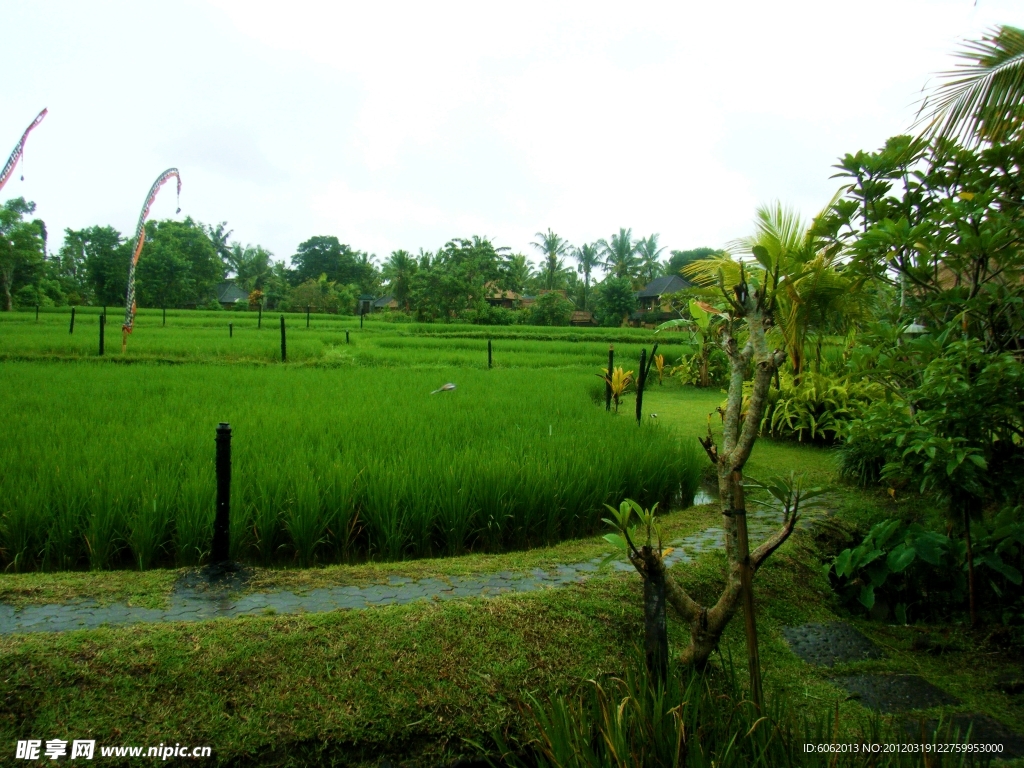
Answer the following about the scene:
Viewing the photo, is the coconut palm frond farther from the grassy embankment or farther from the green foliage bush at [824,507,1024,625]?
the grassy embankment

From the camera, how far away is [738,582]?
1620 millimetres

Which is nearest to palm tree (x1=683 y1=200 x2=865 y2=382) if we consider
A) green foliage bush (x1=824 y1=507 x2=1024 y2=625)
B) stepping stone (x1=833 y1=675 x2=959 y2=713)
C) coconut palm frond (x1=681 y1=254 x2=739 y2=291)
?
coconut palm frond (x1=681 y1=254 x2=739 y2=291)

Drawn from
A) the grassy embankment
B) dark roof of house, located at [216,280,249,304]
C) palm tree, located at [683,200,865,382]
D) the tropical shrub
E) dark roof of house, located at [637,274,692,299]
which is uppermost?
dark roof of house, located at [637,274,692,299]

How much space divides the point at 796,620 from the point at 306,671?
1.90 metres

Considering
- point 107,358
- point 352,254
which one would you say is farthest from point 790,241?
point 352,254

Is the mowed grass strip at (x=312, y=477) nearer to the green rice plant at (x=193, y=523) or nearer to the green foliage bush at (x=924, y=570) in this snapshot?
the green rice plant at (x=193, y=523)

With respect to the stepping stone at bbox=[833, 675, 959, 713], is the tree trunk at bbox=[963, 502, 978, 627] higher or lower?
higher

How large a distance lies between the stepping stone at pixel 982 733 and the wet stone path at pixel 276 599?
1079mm

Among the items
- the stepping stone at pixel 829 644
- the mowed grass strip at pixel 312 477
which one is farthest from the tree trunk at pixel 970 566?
the mowed grass strip at pixel 312 477

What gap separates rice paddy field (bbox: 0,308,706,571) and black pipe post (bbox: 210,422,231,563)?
0.19m

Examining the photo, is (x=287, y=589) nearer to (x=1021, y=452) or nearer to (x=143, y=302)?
(x=1021, y=452)

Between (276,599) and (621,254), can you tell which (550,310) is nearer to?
(621,254)

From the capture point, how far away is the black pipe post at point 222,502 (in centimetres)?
272

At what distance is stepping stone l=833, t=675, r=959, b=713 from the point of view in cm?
205
